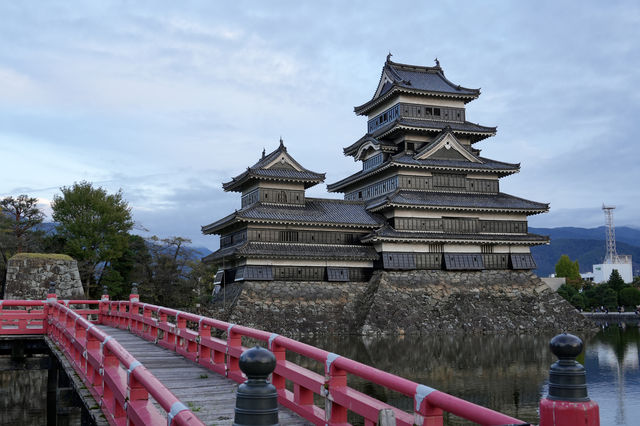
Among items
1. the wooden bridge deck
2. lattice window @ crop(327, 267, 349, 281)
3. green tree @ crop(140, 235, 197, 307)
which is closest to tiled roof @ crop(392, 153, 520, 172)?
lattice window @ crop(327, 267, 349, 281)

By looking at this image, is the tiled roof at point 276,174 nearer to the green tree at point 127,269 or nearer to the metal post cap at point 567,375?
the green tree at point 127,269

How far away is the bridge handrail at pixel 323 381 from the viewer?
5.38 m

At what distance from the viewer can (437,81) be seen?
169ft

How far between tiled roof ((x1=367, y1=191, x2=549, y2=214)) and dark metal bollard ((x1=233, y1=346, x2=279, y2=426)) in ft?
126

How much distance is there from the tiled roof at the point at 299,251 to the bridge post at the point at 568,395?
116ft

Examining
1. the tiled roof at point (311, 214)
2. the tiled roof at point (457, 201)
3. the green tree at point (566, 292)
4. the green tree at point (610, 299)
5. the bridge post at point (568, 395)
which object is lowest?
the green tree at point (610, 299)

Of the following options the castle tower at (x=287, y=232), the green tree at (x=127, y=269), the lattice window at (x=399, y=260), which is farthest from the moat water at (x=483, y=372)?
the green tree at (x=127, y=269)

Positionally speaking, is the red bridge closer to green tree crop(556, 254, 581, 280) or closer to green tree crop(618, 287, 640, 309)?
green tree crop(618, 287, 640, 309)

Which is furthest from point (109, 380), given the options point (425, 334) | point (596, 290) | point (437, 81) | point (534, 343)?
point (596, 290)

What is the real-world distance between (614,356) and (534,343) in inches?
257

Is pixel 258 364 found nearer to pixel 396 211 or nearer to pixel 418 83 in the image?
pixel 396 211

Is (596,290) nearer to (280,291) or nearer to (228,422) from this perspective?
(280,291)

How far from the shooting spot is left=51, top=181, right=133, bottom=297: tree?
44.5 meters

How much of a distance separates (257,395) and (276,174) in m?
38.3
